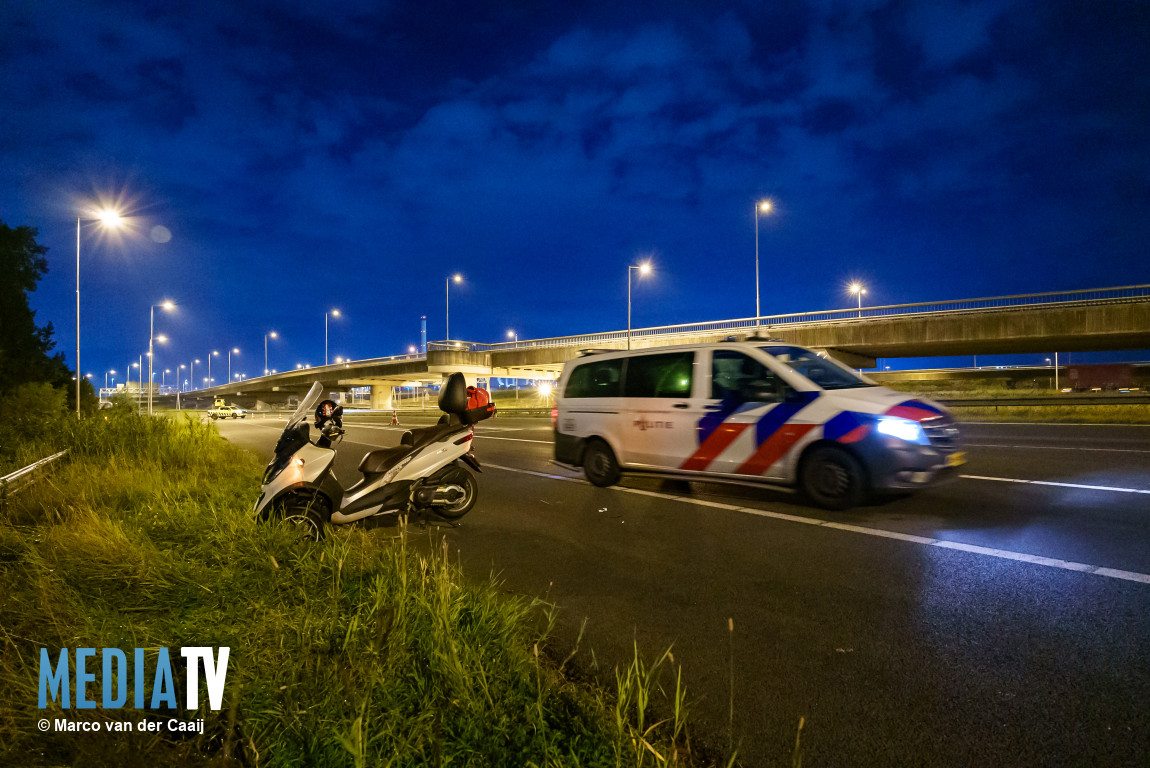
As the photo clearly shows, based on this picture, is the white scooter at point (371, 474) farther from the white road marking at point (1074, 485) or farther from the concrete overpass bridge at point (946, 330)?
the concrete overpass bridge at point (946, 330)

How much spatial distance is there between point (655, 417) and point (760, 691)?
518cm

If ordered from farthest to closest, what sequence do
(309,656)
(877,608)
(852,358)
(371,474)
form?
1. (852,358)
2. (371,474)
3. (877,608)
4. (309,656)

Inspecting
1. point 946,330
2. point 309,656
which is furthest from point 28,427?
point 946,330

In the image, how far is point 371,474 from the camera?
5.52 m

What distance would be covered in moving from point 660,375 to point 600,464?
1621 millimetres

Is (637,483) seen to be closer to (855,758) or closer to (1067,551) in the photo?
(1067,551)

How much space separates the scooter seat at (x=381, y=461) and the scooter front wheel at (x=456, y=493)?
1.70 feet

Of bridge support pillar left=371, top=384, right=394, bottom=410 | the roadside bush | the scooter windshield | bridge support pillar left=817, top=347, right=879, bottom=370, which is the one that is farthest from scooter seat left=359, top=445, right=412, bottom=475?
bridge support pillar left=371, top=384, right=394, bottom=410

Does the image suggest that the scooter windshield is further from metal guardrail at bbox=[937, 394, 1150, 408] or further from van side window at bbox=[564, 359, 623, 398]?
metal guardrail at bbox=[937, 394, 1150, 408]

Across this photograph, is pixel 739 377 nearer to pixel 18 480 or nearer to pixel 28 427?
pixel 18 480

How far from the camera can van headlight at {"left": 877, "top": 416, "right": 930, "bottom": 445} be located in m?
5.83

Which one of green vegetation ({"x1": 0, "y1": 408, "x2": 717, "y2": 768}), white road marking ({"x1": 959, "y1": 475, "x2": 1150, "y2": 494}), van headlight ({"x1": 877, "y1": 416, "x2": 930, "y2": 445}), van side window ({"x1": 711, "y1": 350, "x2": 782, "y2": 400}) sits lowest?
white road marking ({"x1": 959, "y1": 475, "x2": 1150, "y2": 494})

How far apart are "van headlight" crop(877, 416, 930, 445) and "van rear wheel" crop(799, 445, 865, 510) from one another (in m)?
0.45

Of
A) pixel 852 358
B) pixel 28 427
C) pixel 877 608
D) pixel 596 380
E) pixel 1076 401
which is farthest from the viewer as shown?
A: pixel 852 358
